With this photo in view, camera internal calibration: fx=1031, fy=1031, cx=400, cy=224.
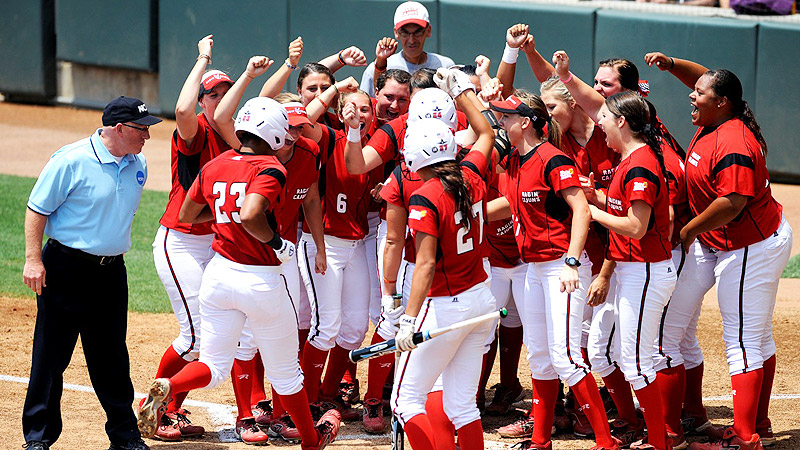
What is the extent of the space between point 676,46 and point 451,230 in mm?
9155

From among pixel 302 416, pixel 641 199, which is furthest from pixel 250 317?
pixel 641 199

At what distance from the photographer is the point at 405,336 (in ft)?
15.8

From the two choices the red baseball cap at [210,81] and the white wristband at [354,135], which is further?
the red baseball cap at [210,81]

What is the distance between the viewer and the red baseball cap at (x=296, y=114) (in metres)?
6.00

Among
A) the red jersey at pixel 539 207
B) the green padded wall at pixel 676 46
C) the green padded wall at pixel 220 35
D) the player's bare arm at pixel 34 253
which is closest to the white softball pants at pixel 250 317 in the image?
the player's bare arm at pixel 34 253

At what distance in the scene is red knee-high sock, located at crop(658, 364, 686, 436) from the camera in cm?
582

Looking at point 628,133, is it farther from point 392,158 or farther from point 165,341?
point 165,341

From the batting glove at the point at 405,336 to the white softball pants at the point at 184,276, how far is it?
1.65 m

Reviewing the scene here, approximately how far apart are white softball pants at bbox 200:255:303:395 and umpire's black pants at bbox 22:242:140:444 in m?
0.53

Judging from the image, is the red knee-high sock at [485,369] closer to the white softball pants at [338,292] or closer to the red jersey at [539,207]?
the white softball pants at [338,292]

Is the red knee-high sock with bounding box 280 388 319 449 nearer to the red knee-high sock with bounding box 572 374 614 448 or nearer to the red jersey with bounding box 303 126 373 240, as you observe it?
the red jersey with bounding box 303 126 373 240

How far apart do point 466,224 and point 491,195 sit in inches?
48.2

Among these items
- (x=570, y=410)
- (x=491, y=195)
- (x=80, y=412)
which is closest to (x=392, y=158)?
(x=491, y=195)

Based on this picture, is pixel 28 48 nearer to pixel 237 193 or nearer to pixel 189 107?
pixel 189 107
